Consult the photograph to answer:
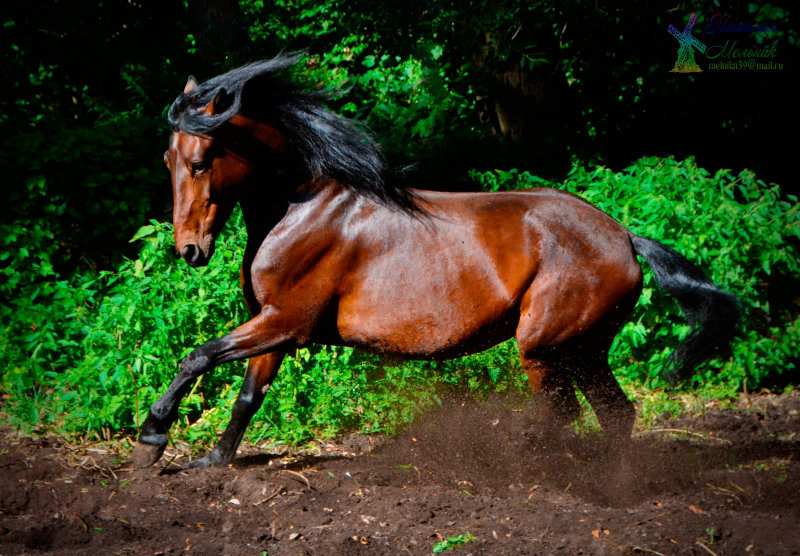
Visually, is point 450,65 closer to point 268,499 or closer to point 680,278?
point 680,278

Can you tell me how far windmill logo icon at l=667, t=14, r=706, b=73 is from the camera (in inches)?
303

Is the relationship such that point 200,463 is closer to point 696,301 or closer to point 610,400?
point 610,400

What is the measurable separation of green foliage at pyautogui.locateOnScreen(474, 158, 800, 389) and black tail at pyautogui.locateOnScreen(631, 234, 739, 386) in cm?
124

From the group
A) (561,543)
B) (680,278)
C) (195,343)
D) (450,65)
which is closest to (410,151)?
(450,65)

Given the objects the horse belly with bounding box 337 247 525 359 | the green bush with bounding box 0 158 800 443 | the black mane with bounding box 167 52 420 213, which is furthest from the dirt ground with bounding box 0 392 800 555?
the black mane with bounding box 167 52 420 213

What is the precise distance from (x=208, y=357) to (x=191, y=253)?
0.55m

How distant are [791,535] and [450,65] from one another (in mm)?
6202

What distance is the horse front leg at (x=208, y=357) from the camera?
3656mm

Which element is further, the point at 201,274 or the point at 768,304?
the point at 768,304

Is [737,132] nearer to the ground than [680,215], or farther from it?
nearer to the ground

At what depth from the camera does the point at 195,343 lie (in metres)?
4.79

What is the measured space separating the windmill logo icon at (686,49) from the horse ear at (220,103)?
583 centimetres

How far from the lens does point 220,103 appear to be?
3.53 m

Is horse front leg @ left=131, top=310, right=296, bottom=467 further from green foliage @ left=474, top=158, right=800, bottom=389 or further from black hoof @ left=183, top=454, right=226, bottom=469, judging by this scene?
green foliage @ left=474, top=158, right=800, bottom=389
